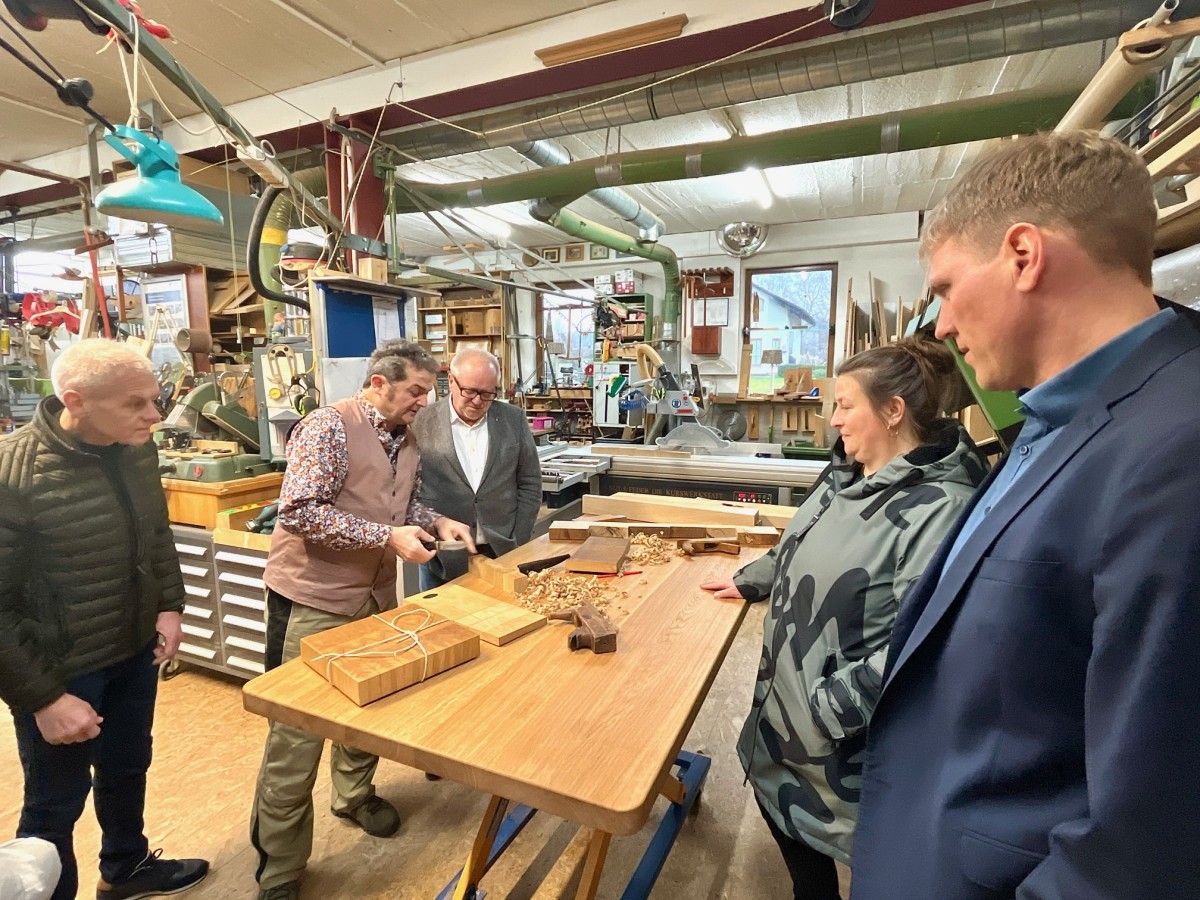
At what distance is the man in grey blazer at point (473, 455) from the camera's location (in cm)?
213

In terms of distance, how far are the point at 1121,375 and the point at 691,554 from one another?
1424 mm

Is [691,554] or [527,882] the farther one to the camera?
[691,554]

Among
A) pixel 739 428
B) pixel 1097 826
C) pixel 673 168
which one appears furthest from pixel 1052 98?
pixel 739 428

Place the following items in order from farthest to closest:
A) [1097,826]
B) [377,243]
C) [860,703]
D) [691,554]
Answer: [377,243], [691,554], [860,703], [1097,826]

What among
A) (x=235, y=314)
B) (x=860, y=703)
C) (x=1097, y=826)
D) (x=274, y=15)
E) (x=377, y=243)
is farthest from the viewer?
(x=235, y=314)

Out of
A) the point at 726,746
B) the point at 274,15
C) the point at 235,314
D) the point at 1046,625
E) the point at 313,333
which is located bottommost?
the point at 726,746

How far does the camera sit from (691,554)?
1920mm

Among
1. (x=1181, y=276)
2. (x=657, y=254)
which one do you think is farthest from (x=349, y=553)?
(x=657, y=254)

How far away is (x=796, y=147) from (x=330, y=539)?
281 cm

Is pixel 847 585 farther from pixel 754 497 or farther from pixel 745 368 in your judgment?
pixel 745 368

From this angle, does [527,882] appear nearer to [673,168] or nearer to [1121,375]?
[1121,375]

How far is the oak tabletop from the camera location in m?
0.86

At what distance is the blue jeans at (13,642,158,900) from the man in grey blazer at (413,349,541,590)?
92 cm

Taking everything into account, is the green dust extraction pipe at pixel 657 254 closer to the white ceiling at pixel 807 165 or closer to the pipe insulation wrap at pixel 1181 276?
the white ceiling at pixel 807 165
